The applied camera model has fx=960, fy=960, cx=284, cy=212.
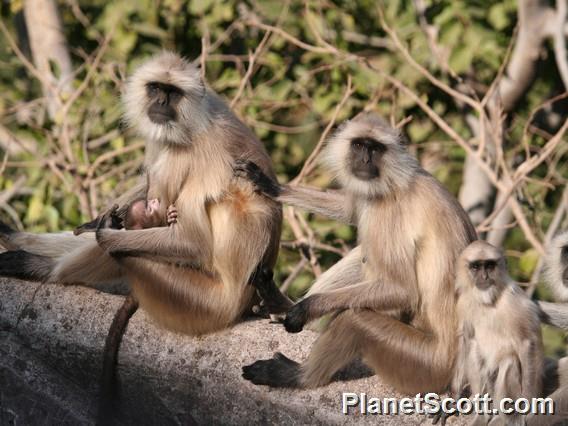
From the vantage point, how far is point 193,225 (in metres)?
4.61

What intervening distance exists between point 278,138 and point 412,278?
4.31 m

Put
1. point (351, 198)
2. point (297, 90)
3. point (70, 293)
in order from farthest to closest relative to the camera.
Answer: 1. point (297, 90)
2. point (70, 293)
3. point (351, 198)

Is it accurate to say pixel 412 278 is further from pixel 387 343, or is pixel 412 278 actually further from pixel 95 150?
pixel 95 150

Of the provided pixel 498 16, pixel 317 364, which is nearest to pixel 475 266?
pixel 317 364

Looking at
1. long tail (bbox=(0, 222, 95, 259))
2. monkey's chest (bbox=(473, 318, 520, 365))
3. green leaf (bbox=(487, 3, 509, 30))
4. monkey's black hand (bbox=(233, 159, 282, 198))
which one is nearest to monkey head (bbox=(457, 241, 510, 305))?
monkey's chest (bbox=(473, 318, 520, 365))

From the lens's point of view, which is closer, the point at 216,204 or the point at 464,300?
the point at 464,300

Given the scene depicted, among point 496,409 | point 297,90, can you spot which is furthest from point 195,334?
point 297,90

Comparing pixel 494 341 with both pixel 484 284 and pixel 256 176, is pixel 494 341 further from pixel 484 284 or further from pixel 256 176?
pixel 256 176

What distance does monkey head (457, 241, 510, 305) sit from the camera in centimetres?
394

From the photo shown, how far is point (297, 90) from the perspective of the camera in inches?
320

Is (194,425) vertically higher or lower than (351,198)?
lower

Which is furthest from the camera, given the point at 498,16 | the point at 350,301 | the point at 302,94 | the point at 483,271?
the point at 302,94

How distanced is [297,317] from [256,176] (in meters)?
0.78

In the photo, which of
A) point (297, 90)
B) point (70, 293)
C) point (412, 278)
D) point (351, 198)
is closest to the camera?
point (412, 278)
